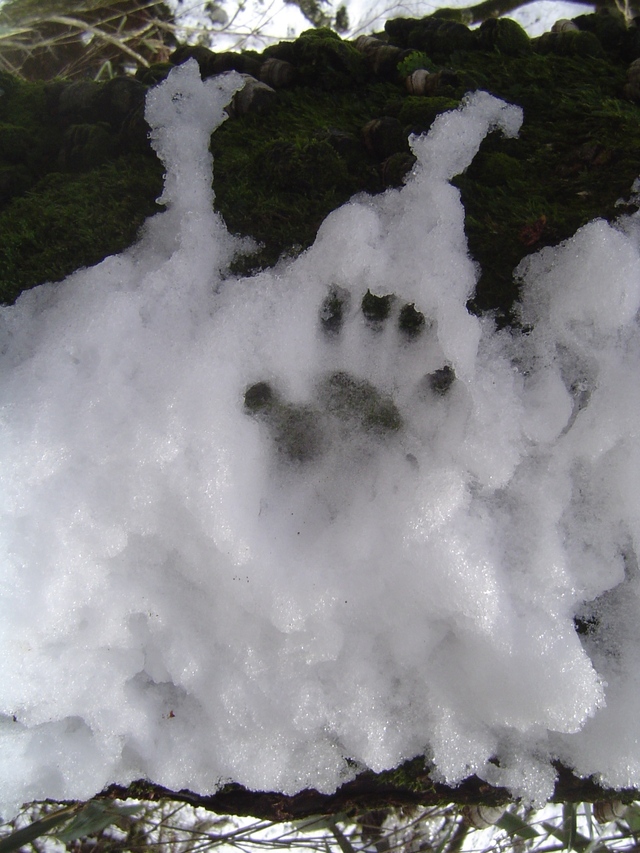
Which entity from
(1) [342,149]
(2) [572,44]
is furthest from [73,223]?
(2) [572,44]

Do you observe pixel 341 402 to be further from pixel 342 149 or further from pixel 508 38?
pixel 508 38

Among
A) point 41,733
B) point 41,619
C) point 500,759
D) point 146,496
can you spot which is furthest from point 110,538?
point 500,759

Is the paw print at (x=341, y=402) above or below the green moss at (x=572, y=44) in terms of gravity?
below

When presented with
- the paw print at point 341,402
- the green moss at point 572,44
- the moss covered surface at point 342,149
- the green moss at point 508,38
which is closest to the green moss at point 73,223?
the moss covered surface at point 342,149

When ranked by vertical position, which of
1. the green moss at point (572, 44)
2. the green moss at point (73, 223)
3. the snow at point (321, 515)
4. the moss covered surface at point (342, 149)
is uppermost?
the green moss at point (572, 44)

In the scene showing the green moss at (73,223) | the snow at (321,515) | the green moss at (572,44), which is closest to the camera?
the snow at (321,515)

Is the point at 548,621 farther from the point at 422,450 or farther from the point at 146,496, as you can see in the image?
the point at 146,496

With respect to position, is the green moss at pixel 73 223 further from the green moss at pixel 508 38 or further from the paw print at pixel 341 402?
the green moss at pixel 508 38
